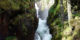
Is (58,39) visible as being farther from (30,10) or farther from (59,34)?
(30,10)

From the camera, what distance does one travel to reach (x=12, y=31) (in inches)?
564

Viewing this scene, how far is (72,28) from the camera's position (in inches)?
481

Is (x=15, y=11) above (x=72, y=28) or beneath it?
above

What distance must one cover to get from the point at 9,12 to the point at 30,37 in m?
4.45

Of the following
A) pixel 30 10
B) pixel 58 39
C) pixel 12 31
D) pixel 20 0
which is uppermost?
pixel 20 0

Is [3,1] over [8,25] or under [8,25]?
over

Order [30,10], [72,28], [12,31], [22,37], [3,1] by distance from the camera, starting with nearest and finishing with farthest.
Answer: [72,28] < [3,1] < [12,31] < [22,37] < [30,10]

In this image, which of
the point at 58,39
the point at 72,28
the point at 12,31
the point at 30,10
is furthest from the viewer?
the point at 30,10

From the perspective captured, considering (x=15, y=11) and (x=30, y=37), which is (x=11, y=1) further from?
(x=30, y=37)

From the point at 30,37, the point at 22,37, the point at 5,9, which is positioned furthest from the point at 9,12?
the point at 30,37

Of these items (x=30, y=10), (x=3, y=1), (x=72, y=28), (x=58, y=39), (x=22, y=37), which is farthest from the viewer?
(x=30, y=10)

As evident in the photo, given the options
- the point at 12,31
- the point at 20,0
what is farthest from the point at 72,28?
the point at 20,0

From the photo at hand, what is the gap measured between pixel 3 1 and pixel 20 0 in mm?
3006

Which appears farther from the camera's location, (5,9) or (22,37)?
(22,37)
